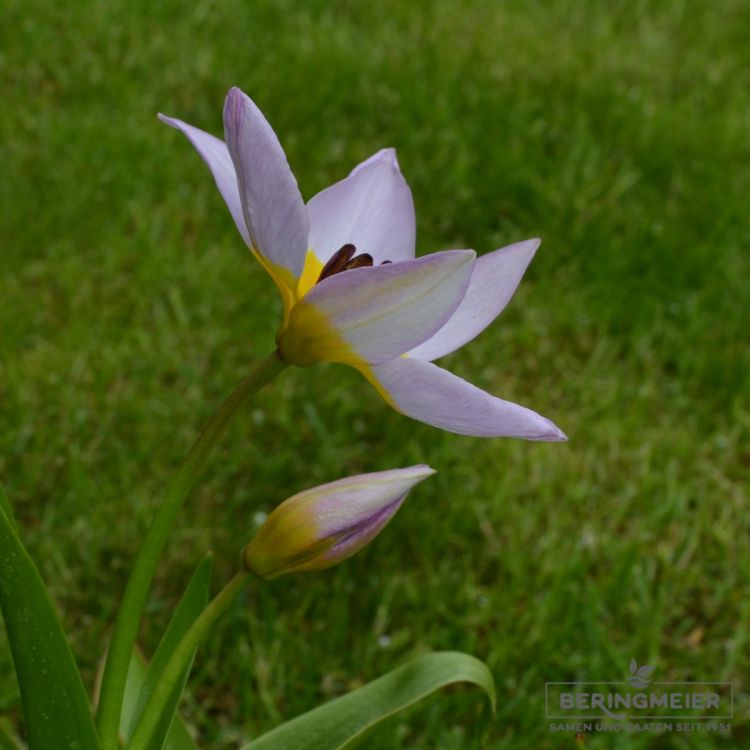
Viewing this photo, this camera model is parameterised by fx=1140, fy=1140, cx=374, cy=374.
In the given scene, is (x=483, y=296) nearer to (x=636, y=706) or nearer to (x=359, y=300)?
(x=359, y=300)

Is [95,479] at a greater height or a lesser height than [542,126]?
lesser

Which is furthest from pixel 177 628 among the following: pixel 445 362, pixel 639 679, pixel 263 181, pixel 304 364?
pixel 445 362

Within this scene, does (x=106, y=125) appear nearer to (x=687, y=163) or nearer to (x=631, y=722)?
(x=687, y=163)

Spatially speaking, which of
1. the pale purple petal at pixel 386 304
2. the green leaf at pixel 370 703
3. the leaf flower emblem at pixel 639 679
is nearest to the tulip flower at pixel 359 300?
the pale purple petal at pixel 386 304

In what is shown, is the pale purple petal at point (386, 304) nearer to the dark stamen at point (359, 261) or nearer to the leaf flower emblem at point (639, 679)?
the dark stamen at point (359, 261)

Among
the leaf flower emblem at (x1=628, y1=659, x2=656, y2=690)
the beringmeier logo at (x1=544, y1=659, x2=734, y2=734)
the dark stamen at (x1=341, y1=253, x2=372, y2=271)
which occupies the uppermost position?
the dark stamen at (x1=341, y1=253, x2=372, y2=271)

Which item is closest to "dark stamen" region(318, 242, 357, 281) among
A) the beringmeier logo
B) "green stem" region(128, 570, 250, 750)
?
"green stem" region(128, 570, 250, 750)

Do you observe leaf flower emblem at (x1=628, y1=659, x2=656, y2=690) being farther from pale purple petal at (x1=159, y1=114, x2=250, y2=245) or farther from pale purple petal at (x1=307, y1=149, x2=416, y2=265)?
pale purple petal at (x1=159, y1=114, x2=250, y2=245)

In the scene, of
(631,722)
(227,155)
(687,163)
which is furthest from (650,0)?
(227,155)
